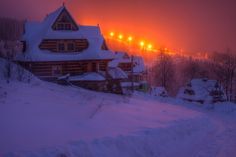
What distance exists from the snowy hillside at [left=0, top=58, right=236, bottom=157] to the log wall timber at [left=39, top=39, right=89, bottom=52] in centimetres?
1839

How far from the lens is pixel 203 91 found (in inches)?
2063

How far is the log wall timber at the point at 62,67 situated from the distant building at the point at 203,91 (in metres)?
21.0

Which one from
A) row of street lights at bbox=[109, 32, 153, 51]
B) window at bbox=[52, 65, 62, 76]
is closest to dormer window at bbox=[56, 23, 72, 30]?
window at bbox=[52, 65, 62, 76]

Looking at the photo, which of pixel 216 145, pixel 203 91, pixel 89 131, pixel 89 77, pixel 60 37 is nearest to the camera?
pixel 89 131

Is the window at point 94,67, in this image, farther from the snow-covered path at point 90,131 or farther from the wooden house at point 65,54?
the snow-covered path at point 90,131

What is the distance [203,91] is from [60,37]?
94.6 ft

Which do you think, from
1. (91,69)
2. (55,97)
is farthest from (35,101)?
(91,69)

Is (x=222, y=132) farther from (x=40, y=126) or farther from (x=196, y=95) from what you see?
(x=196, y=95)

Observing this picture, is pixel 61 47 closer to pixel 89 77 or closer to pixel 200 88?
pixel 89 77

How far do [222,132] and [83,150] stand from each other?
36.8 feet

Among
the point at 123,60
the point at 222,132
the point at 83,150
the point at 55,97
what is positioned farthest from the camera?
the point at 123,60

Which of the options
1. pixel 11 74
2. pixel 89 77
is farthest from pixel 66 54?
pixel 11 74

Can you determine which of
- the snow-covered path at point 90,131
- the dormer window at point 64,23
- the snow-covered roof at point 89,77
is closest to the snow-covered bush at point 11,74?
the snow-covered path at point 90,131

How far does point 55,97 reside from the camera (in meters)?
17.1
